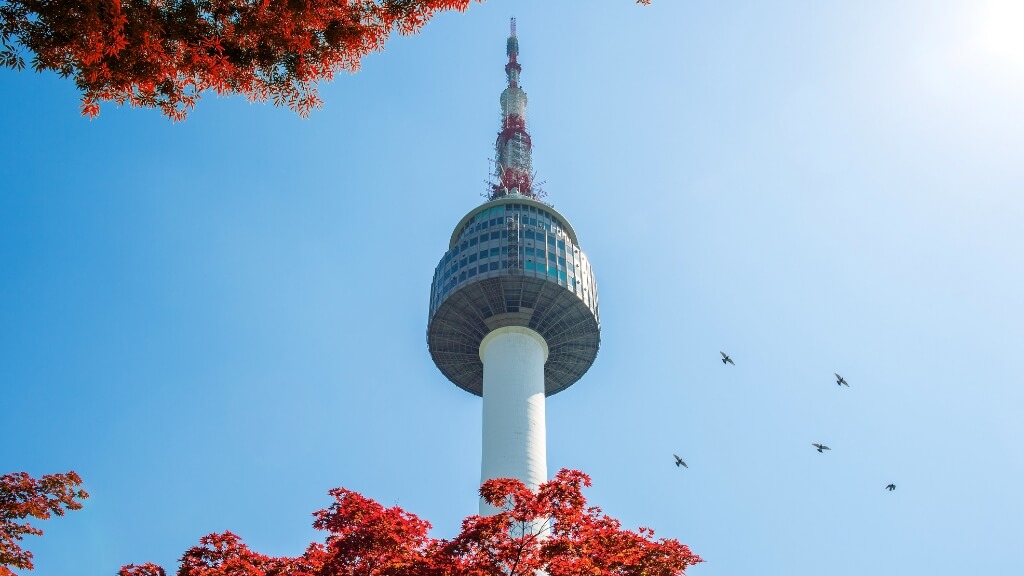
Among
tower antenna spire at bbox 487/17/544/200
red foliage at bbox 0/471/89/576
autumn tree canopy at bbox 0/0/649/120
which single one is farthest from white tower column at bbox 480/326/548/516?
autumn tree canopy at bbox 0/0/649/120

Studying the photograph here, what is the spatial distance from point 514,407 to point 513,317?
10.3 m

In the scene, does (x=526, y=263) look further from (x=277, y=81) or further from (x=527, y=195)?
(x=277, y=81)

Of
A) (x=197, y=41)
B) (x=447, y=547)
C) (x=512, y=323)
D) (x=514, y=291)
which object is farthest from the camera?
(x=512, y=323)

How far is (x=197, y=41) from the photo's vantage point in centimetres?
1438

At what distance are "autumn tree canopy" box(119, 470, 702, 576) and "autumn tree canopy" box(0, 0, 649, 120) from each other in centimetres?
2026

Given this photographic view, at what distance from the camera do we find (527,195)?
97.2 metres

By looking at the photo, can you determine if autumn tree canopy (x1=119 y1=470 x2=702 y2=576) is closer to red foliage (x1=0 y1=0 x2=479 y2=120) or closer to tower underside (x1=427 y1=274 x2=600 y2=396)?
red foliage (x1=0 y1=0 x2=479 y2=120)


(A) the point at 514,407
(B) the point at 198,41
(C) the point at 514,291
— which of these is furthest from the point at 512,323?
(B) the point at 198,41

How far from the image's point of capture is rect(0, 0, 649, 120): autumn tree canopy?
43.1ft

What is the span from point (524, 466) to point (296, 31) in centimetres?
6223

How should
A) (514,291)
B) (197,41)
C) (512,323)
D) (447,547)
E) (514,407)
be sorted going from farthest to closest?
1. (512,323)
2. (514,291)
3. (514,407)
4. (447,547)
5. (197,41)

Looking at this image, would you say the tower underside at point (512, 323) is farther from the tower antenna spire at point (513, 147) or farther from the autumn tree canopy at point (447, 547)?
the autumn tree canopy at point (447, 547)

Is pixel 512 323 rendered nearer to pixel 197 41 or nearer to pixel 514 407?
pixel 514 407

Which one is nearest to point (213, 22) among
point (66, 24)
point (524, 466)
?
point (66, 24)
